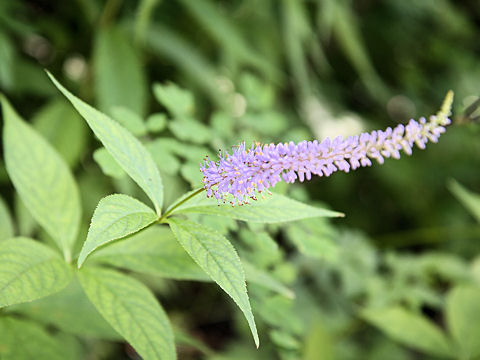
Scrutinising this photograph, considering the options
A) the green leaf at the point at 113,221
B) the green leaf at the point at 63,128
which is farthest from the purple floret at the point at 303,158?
the green leaf at the point at 63,128

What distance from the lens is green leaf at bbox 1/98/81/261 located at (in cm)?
110

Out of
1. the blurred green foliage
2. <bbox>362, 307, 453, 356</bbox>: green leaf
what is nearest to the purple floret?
the blurred green foliage

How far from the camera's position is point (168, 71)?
2.38 meters

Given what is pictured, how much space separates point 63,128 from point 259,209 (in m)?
1.16

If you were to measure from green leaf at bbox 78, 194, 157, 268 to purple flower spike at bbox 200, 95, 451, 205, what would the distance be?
124mm

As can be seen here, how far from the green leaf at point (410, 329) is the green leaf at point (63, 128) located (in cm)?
117

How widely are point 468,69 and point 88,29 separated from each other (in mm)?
2654

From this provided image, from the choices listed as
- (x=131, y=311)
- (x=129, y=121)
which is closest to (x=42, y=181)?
(x=129, y=121)

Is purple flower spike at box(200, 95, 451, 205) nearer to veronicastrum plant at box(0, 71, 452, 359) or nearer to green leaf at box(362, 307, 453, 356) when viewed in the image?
veronicastrum plant at box(0, 71, 452, 359)

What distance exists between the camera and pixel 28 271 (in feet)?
2.96

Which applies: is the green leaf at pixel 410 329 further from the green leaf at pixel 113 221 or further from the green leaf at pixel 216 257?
the green leaf at pixel 113 221

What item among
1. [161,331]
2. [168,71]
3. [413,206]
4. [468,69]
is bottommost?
[161,331]

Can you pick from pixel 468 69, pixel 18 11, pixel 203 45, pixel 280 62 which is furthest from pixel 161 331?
pixel 468 69

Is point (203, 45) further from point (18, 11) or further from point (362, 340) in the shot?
point (362, 340)
